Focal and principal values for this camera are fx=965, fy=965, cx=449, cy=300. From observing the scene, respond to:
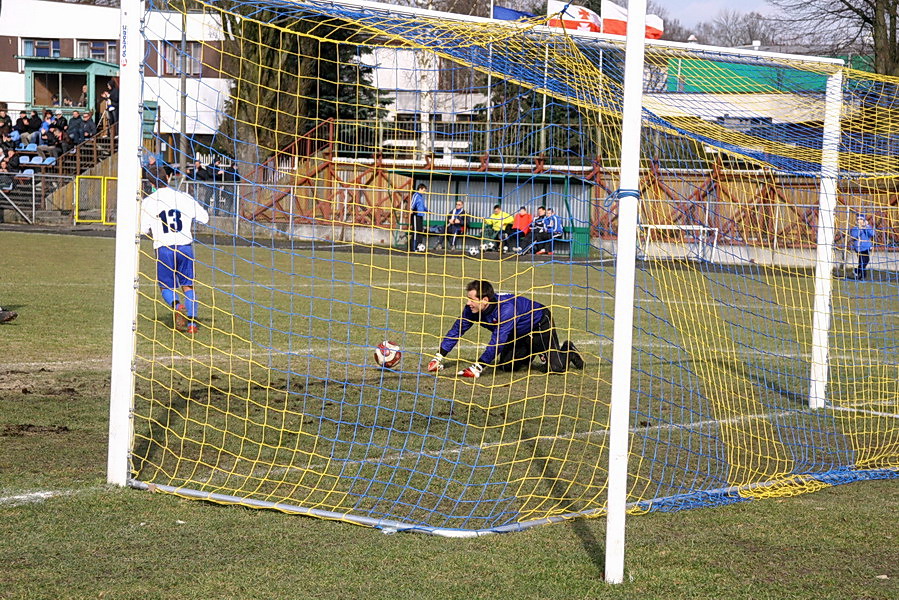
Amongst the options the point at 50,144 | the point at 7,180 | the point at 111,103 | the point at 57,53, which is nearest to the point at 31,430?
the point at 7,180

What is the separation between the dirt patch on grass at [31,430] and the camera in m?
6.23

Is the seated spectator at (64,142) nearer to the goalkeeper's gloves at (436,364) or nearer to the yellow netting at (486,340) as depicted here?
the yellow netting at (486,340)

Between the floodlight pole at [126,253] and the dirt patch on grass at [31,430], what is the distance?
115cm

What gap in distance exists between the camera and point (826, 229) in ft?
26.0

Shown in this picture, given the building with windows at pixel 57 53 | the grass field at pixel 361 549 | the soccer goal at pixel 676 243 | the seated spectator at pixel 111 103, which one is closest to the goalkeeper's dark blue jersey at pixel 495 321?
the soccer goal at pixel 676 243

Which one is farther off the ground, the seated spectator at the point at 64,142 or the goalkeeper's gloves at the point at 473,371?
the seated spectator at the point at 64,142

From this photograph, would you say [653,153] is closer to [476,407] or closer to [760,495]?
[476,407]

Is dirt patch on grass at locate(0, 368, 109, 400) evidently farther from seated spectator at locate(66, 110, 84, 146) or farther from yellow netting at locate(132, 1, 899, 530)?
seated spectator at locate(66, 110, 84, 146)

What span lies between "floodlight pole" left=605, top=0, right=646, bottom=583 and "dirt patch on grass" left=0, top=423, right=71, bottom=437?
3.97 meters

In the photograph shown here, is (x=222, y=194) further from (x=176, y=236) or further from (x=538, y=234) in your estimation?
(x=538, y=234)

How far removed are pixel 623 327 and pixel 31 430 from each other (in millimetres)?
4224

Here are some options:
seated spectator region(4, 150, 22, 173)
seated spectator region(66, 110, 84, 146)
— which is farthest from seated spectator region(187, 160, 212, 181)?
seated spectator region(66, 110, 84, 146)

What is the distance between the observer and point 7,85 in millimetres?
48562

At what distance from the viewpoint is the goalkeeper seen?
8.65 meters
